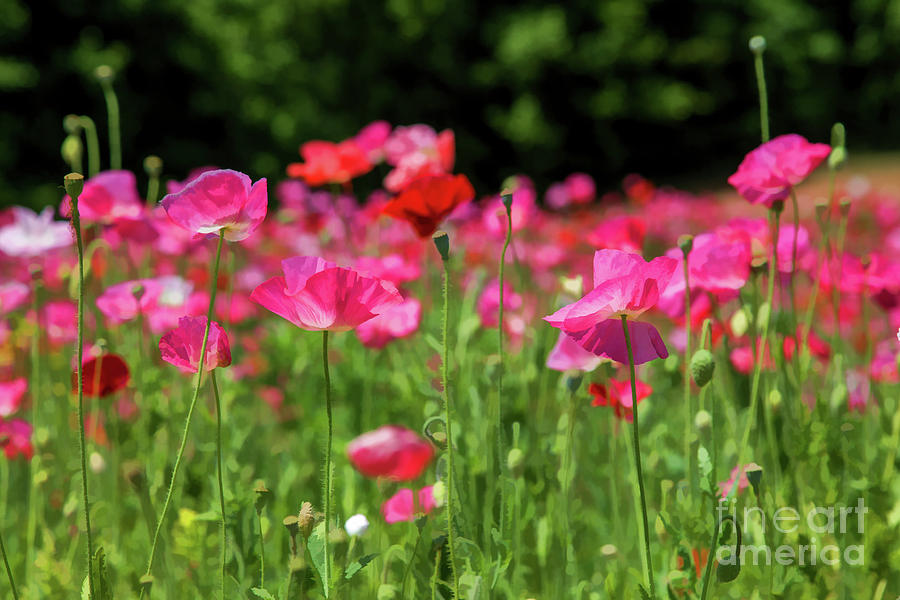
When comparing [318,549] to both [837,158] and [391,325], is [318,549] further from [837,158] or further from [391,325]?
[837,158]

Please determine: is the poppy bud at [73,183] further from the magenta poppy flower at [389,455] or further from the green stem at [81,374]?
the magenta poppy flower at [389,455]

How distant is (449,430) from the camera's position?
79 cm

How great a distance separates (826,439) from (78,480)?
1080mm

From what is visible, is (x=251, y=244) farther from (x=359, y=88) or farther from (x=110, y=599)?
(x=359, y=88)

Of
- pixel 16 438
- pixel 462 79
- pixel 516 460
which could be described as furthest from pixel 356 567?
pixel 462 79

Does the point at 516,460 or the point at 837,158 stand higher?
the point at 837,158

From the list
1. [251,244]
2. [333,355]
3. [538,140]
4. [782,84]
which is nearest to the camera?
[333,355]

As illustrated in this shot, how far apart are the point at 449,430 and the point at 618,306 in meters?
0.19

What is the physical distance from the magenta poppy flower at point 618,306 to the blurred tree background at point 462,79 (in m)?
8.01

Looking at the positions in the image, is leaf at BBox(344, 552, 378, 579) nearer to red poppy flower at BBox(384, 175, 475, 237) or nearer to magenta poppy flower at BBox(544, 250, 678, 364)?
magenta poppy flower at BBox(544, 250, 678, 364)

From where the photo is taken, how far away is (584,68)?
1177 cm

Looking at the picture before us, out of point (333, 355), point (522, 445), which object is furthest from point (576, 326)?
point (333, 355)

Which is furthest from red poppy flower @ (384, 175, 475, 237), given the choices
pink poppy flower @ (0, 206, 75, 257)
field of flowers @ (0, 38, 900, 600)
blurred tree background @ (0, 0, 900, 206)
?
blurred tree background @ (0, 0, 900, 206)

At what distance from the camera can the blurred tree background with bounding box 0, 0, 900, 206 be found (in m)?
9.38
